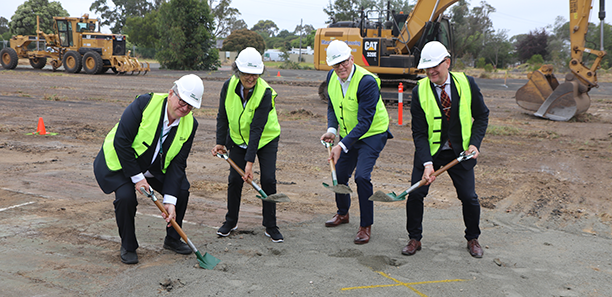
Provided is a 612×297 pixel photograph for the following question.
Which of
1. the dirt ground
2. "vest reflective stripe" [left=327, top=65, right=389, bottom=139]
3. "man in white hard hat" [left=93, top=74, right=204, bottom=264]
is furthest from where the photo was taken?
"vest reflective stripe" [left=327, top=65, right=389, bottom=139]

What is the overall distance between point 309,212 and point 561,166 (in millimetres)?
5162

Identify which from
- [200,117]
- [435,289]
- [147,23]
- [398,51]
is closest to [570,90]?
[398,51]

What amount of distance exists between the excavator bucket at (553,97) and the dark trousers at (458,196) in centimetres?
1046

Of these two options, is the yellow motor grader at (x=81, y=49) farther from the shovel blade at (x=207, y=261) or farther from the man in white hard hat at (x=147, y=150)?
the shovel blade at (x=207, y=261)

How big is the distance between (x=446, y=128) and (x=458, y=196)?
657 mm

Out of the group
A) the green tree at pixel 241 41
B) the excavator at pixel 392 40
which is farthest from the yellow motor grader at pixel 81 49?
the green tree at pixel 241 41

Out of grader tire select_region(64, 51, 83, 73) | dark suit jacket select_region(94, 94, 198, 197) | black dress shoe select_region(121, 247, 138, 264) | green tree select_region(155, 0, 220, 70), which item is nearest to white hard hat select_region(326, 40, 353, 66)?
dark suit jacket select_region(94, 94, 198, 197)

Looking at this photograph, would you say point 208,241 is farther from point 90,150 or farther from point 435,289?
point 90,150

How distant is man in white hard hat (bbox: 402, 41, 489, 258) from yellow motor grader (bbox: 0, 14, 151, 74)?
2449 centimetres

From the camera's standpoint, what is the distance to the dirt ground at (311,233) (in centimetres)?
379

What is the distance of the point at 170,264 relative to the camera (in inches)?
163

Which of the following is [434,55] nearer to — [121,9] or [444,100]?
[444,100]

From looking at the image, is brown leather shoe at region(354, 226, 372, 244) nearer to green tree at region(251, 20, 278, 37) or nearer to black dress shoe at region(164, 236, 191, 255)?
black dress shoe at region(164, 236, 191, 255)

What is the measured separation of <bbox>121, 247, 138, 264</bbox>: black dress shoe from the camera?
13.4 ft
